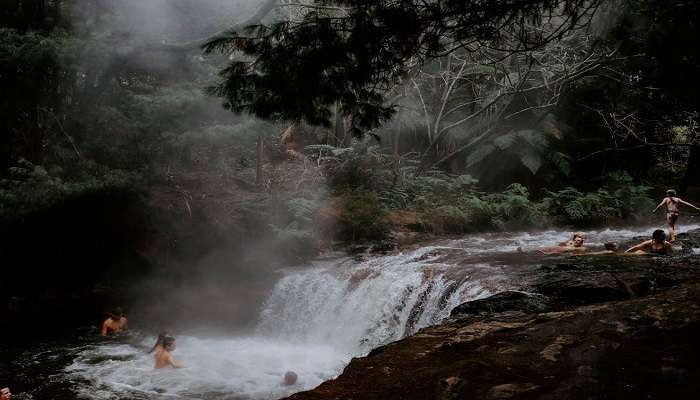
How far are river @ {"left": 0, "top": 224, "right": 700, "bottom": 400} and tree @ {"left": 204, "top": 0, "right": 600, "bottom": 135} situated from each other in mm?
4234

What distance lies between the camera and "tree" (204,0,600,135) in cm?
338

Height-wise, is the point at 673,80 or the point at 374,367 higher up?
the point at 673,80

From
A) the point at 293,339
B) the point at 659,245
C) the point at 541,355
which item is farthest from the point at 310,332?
the point at 659,245

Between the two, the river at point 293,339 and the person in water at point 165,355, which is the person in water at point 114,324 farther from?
the person in water at point 165,355

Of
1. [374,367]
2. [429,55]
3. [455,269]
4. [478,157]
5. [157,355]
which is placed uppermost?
[429,55]

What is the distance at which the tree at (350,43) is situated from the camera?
3.38 m

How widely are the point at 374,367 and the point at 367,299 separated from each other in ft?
16.9

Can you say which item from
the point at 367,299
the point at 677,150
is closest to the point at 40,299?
the point at 367,299

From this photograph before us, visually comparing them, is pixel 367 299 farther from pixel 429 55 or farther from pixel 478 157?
pixel 478 157

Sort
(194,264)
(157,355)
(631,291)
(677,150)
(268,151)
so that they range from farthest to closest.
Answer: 1. (677,150)
2. (268,151)
3. (194,264)
4. (157,355)
5. (631,291)

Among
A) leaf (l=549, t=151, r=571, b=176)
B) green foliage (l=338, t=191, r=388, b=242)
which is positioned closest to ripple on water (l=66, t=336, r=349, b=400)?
green foliage (l=338, t=191, r=388, b=242)

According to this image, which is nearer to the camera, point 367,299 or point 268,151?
point 367,299

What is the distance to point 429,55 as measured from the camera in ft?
11.8

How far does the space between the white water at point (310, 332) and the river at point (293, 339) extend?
2cm
